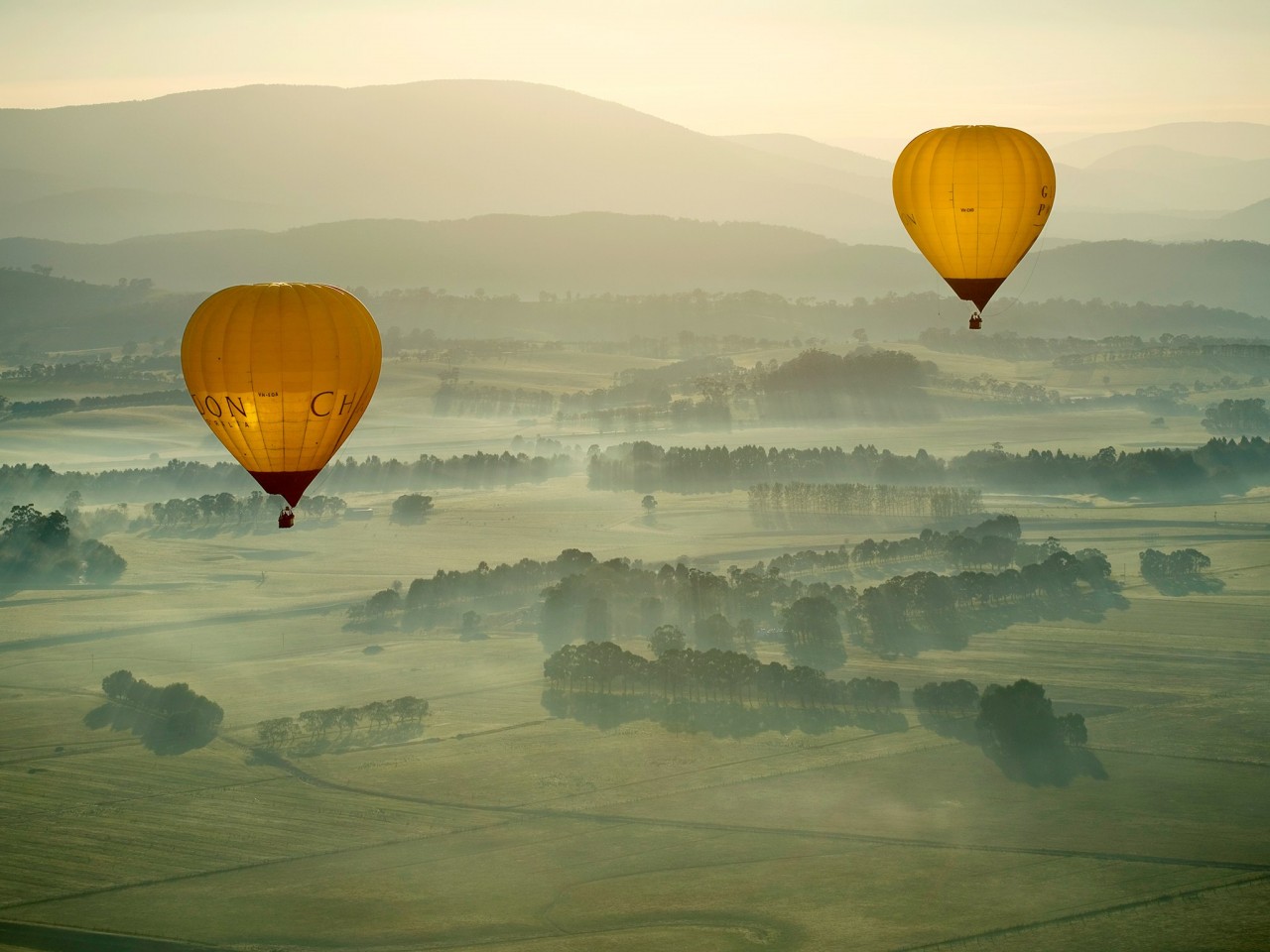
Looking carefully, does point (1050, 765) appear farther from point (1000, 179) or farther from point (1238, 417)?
point (1238, 417)

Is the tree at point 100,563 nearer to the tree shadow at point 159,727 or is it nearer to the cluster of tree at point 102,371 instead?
the tree shadow at point 159,727

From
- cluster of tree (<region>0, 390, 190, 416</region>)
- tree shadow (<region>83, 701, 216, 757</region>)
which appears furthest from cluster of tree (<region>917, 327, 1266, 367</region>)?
tree shadow (<region>83, 701, 216, 757</region>)

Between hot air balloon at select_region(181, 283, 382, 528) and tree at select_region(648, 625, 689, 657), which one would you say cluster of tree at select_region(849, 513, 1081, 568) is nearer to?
tree at select_region(648, 625, 689, 657)

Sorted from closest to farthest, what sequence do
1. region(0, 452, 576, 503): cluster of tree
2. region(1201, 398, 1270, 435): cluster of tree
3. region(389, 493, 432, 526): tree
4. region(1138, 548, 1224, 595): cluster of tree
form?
1. region(1138, 548, 1224, 595): cluster of tree
2. region(389, 493, 432, 526): tree
3. region(0, 452, 576, 503): cluster of tree
4. region(1201, 398, 1270, 435): cluster of tree

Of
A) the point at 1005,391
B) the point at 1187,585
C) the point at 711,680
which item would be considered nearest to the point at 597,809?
the point at 711,680

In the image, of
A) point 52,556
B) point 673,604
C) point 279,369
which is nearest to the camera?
point 279,369

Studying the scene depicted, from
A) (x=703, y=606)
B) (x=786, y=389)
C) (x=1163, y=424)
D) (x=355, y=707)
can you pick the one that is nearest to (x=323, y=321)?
(x=355, y=707)

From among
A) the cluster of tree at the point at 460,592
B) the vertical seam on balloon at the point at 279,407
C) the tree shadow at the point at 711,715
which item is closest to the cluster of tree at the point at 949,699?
the tree shadow at the point at 711,715
